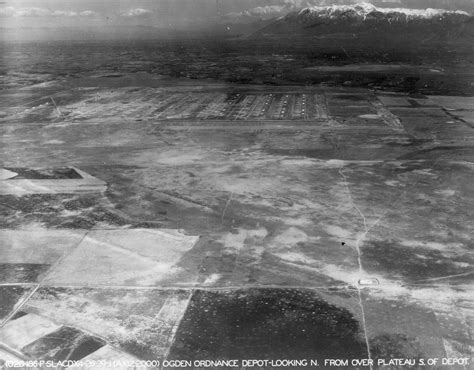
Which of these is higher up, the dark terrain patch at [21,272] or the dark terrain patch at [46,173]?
the dark terrain patch at [46,173]

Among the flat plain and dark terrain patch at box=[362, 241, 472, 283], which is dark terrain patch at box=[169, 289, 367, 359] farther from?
dark terrain patch at box=[362, 241, 472, 283]

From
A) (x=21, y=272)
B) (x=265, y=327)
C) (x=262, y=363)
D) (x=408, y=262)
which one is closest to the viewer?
(x=262, y=363)

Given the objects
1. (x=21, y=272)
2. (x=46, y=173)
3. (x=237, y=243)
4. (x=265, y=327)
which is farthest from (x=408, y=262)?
(x=46, y=173)

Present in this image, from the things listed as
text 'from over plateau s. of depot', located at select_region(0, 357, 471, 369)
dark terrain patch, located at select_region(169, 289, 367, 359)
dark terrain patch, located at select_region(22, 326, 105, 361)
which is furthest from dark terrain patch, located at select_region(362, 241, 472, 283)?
dark terrain patch, located at select_region(22, 326, 105, 361)

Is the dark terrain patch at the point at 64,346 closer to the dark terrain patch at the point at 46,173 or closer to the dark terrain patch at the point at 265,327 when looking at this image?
the dark terrain patch at the point at 265,327

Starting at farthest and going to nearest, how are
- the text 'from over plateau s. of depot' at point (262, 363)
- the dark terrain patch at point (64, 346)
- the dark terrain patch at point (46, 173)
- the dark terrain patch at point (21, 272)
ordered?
the dark terrain patch at point (46, 173)
the dark terrain patch at point (21, 272)
the dark terrain patch at point (64, 346)
the text 'from over plateau s. of depot' at point (262, 363)

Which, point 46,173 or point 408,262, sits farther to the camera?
point 46,173

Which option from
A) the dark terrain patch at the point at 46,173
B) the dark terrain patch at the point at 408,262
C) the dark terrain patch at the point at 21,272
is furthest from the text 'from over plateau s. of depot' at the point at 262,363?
the dark terrain patch at the point at 46,173

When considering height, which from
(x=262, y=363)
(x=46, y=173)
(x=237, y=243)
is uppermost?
(x=46, y=173)

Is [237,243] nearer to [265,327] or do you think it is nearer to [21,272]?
[265,327]

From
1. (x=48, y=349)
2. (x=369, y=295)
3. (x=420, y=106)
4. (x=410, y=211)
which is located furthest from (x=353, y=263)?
(x=420, y=106)

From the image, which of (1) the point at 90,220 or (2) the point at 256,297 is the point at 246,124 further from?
(2) the point at 256,297

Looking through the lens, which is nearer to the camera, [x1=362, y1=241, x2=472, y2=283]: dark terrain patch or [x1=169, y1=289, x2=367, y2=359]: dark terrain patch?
[x1=169, y1=289, x2=367, y2=359]: dark terrain patch
